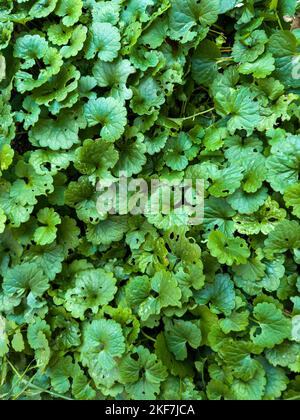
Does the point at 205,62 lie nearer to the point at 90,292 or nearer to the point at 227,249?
the point at 227,249

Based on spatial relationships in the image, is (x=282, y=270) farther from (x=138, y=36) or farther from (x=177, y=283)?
(x=138, y=36)

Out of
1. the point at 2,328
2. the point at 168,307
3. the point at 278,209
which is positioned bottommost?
the point at 2,328

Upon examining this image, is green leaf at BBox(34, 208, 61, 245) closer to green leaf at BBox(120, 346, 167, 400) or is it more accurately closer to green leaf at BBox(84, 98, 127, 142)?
green leaf at BBox(84, 98, 127, 142)

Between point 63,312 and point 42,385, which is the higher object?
point 63,312

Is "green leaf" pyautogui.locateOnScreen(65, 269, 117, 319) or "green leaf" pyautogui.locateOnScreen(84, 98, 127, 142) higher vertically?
"green leaf" pyautogui.locateOnScreen(84, 98, 127, 142)

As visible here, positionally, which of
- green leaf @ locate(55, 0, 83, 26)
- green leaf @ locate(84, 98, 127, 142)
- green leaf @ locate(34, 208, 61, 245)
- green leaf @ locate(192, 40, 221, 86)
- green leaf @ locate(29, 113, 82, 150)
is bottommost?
green leaf @ locate(34, 208, 61, 245)

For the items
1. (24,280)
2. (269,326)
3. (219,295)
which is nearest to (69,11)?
(24,280)

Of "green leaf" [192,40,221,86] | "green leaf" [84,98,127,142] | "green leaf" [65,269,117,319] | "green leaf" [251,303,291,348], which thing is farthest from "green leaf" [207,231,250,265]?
"green leaf" [192,40,221,86]
